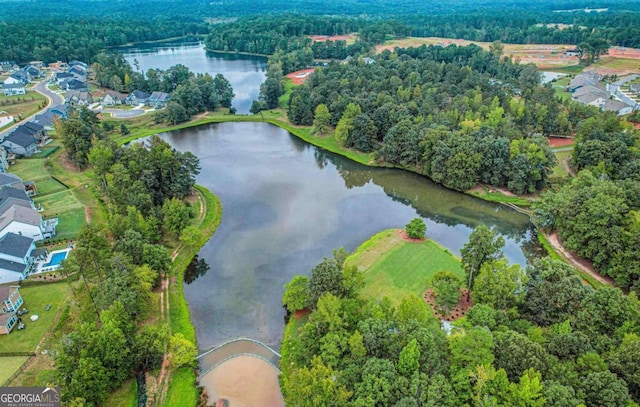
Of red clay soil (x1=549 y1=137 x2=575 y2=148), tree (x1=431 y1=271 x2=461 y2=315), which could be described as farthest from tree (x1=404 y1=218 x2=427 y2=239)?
red clay soil (x1=549 y1=137 x2=575 y2=148)

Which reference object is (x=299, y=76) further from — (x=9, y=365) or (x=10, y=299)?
(x=9, y=365)

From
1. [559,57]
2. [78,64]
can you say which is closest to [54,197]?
[78,64]

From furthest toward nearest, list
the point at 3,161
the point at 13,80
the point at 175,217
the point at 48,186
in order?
1. the point at 13,80
2. the point at 3,161
3. the point at 48,186
4. the point at 175,217

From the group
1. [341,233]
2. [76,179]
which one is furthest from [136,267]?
[76,179]

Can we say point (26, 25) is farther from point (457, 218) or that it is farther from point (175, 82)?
point (457, 218)

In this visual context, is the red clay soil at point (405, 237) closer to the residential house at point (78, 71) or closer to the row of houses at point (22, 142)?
the row of houses at point (22, 142)

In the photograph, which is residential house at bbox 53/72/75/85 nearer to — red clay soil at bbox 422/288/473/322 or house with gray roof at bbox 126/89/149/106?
house with gray roof at bbox 126/89/149/106
